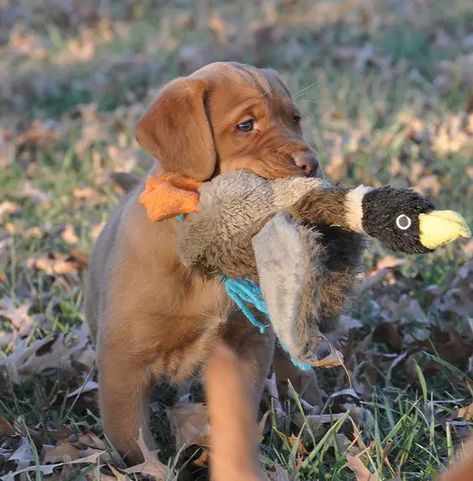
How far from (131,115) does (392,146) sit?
6.16 ft

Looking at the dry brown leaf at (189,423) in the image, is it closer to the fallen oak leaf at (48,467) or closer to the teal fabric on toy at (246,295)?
the fallen oak leaf at (48,467)

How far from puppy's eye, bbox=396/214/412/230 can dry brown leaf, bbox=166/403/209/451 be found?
1.07m

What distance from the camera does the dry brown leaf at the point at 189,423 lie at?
9.85ft

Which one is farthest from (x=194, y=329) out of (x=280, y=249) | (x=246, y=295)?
(x=280, y=249)

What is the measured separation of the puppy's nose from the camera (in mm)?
2670

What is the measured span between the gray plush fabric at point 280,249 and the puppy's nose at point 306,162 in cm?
13

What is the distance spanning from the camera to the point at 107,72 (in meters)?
8.27

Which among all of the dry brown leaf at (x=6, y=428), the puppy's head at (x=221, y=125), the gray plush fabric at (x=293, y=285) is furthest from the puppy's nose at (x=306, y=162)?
the dry brown leaf at (x=6, y=428)

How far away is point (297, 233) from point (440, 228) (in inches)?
11.7

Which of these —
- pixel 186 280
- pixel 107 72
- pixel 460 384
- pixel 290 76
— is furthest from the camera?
pixel 107 72

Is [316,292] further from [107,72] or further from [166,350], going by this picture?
[107,72]

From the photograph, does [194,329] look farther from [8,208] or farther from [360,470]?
[8,208]

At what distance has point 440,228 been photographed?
2.12 meters

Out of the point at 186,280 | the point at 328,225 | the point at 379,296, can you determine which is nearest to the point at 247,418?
the point at 328,225
